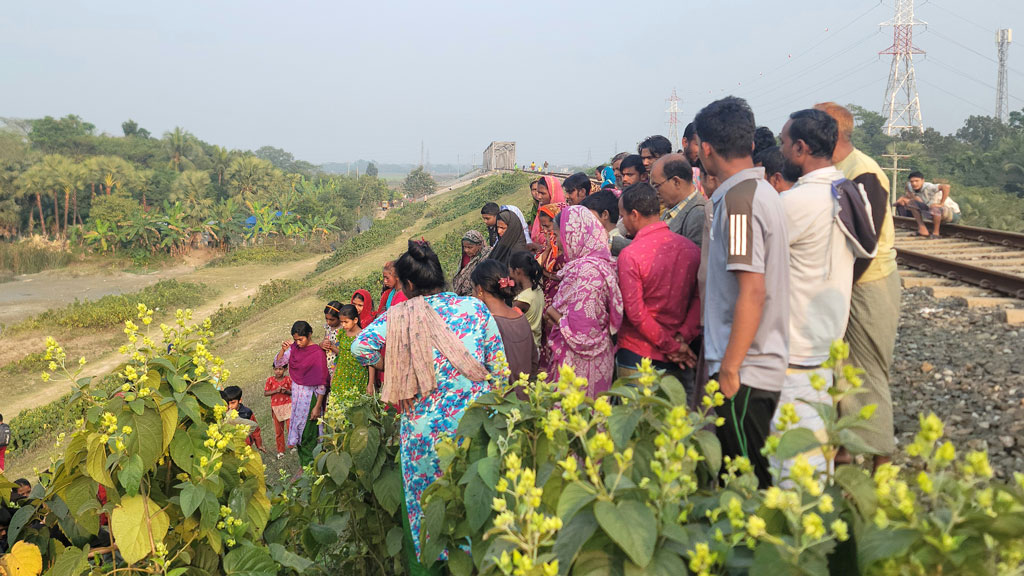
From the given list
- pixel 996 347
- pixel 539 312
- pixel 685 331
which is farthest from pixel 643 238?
pixel 996 347

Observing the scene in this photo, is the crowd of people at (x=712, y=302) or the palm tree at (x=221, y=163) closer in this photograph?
the crowd of people at (x=712, y=302)

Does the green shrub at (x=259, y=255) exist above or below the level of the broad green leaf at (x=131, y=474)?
below

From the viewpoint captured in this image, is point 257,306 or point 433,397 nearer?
point 433,397

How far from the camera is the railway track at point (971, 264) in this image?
239 inches

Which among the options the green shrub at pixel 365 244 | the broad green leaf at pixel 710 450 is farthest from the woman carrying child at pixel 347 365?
the green shrub at pixel 365 244

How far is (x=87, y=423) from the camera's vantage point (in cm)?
219

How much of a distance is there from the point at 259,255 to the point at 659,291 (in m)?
33.2

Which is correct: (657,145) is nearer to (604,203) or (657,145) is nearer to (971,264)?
(604,203)

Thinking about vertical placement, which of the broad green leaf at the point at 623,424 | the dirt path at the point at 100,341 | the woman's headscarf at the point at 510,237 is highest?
the woman's headscarf at the point at 510,237

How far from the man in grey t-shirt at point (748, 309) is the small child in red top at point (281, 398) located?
188 inches

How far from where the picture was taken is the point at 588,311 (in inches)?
121

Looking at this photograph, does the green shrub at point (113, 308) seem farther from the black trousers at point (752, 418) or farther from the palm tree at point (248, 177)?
the palm tree at point (248, 177)

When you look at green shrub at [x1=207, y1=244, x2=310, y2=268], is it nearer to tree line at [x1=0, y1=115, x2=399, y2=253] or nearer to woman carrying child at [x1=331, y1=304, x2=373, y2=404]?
tree line at [x1=0, y1=115, x2=399, y2=253]

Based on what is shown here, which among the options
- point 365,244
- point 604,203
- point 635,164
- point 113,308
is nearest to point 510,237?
point 635,164
